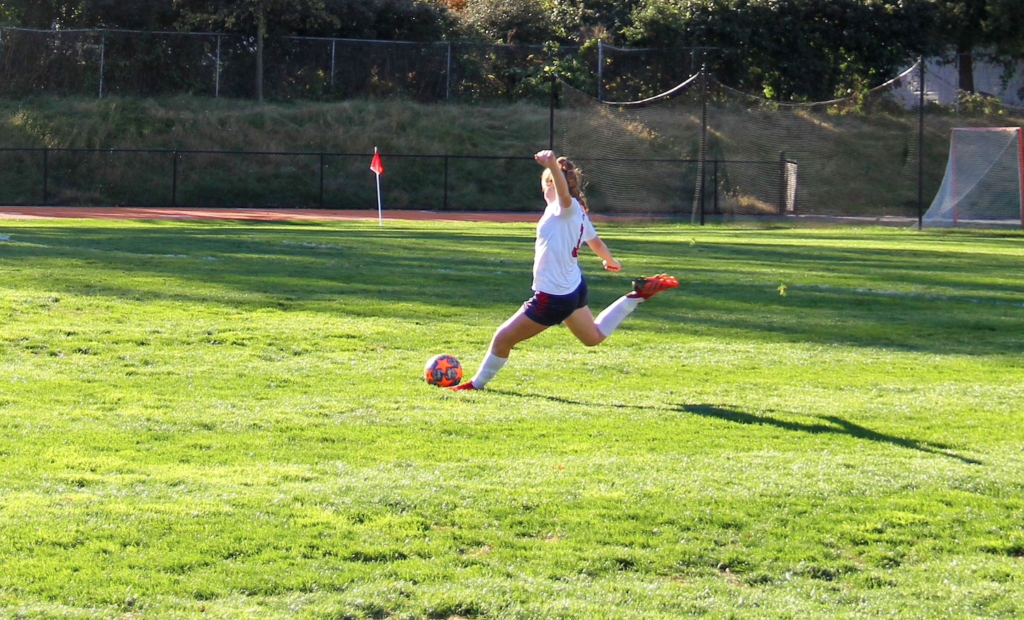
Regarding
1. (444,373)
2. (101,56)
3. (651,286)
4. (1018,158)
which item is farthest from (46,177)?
(651,286)

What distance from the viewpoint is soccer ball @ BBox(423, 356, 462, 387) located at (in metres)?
7.59

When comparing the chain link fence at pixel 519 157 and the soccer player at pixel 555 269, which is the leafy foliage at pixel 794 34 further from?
the soccer player at pixel 555 269

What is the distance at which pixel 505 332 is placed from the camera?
7.51 meters

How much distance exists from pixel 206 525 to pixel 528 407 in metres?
2.71

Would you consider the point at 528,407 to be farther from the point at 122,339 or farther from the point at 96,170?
the point at 96,170

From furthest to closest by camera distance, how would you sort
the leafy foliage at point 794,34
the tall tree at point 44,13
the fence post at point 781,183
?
the tall tree at point 44,13 → the leafy foliage at point 794,34 → the fence post at point 781,183

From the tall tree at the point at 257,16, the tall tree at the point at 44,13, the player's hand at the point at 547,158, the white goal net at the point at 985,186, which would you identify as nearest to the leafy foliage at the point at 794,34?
the tall tree at the point at 257,16

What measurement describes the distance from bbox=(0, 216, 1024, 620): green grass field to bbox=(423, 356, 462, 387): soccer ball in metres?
0.10

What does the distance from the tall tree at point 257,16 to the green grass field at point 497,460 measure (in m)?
31.9

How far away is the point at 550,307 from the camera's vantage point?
7.38 metres

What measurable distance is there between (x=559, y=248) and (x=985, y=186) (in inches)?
950

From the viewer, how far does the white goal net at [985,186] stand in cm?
2825

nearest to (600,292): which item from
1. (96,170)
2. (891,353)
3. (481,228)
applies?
(891,353)

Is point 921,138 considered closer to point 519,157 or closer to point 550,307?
point 519,157
